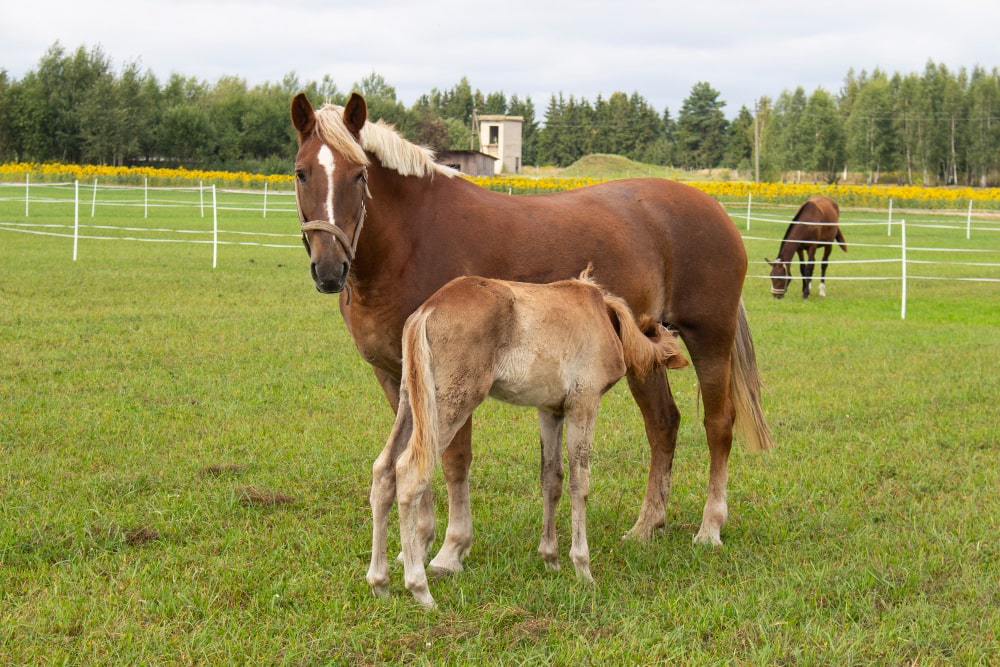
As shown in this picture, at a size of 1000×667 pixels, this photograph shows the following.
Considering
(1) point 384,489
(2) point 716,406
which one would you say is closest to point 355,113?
(1) point 384,489

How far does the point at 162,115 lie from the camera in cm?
5831

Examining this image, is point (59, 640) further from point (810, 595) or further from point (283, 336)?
point (283, 336)

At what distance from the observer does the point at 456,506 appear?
4074 millimetres

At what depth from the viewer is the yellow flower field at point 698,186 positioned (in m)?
41.5

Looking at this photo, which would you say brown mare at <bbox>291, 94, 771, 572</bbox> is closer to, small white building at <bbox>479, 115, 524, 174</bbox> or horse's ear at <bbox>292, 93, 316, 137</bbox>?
horse's ear at <bbox>292, 93, 316, 137</bbox>

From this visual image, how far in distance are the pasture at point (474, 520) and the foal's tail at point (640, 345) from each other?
95 cm

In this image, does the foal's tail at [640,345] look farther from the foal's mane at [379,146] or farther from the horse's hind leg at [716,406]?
the foal's mane at [379,146]

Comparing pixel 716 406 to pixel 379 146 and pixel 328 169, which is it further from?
pixel 328 169

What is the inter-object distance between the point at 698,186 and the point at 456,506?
3752 centimetres

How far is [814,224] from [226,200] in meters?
28.1

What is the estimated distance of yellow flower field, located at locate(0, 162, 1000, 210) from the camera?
41.5 meters

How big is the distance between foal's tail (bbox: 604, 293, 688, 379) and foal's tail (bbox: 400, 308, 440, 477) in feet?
3.21

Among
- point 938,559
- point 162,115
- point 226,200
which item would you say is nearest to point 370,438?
point 938,559

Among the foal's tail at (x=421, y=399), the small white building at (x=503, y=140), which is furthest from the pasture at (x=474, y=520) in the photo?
the small white building at (x=503, y=140)
